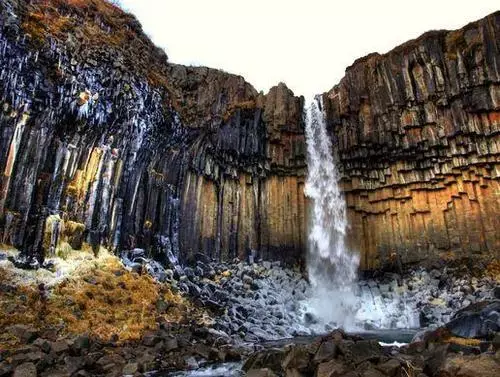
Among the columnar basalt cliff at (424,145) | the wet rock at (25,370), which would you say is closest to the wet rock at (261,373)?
the wet rock at (25,370)

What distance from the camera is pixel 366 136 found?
978 inches

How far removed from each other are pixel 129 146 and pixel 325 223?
1358 centimetres

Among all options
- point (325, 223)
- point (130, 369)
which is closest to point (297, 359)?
point (130, 369)

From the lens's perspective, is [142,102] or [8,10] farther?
[142,102]

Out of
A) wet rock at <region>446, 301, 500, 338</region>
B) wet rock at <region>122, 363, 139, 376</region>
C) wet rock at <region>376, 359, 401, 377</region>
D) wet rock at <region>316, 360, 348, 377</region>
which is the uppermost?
wet rock at <region>446, 301, 500, 338</region>

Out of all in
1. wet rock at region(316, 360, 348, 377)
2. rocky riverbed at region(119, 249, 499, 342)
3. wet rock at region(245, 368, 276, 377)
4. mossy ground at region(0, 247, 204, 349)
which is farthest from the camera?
rocky riverbed at region(119, 249, 499, 342)

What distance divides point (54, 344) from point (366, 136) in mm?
20640

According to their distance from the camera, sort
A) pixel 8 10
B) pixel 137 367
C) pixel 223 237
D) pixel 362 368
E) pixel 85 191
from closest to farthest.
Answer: pixel 362 368 → pixel 137 367 → pixel 8 10 → pixel 85 191 → pixel 223 237

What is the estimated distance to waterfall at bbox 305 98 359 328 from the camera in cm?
2461

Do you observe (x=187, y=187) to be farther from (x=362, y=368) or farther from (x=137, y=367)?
(x=362, y=368)

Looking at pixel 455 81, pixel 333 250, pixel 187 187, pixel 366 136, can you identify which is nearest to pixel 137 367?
pixel 187 187

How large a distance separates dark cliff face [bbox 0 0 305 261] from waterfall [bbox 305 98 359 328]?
2.69ft

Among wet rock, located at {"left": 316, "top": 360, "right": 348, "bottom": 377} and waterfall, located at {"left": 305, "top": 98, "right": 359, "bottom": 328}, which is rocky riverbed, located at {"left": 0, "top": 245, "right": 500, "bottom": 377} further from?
waterfall, located at {"left": 305, "top": 98, "right": 359, "bottom": 328}

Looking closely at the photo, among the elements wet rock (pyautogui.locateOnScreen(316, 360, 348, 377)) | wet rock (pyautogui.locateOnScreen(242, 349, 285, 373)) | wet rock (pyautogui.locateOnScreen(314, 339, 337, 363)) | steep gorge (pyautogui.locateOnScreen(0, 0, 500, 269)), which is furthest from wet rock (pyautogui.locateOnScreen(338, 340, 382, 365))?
steep gorge (pyautogui.locateOnScreen(0, 0, 500, 269))
